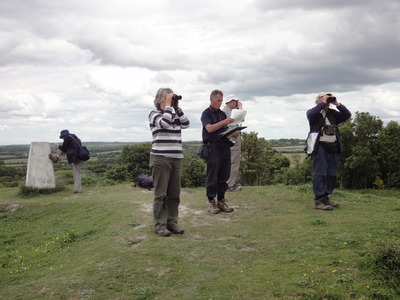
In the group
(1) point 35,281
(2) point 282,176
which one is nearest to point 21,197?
(1) point 35,281

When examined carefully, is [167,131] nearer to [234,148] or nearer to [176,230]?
[176,230]

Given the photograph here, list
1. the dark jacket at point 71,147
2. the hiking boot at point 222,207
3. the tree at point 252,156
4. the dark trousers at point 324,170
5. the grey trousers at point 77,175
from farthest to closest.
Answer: the tree at point 252,156
the grey trousers at point 77,175
the dark jacket at point 71,147
the hiking boot at point 222,207
the dark trousers at point 324,170

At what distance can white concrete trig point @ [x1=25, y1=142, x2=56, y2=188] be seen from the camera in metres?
12.9

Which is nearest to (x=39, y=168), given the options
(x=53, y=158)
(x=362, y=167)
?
(x=53, y=158)

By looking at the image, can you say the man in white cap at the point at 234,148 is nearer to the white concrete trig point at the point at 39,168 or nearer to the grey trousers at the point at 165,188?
the grey trousers at the point at 165,188

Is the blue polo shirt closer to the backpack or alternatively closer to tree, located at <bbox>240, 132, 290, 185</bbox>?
the backpack

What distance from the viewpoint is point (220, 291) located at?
3887 millimetres

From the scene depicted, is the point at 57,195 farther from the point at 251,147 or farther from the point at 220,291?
the point at 251,147

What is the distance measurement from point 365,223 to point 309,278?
2.80m

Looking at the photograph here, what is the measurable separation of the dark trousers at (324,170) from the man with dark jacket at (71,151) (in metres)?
8.87

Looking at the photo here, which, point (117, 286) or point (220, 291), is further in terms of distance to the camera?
point (117, 286)

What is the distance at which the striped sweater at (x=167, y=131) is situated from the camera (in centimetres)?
581

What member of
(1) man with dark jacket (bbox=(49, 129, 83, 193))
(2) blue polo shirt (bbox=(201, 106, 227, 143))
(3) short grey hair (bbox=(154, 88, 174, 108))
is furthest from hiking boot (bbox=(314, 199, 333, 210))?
(1) man with dark jacket (bbox=(49, 129, 83, 193))

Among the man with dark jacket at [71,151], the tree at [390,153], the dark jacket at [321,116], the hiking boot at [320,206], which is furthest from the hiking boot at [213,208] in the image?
the tree at [390,153]
